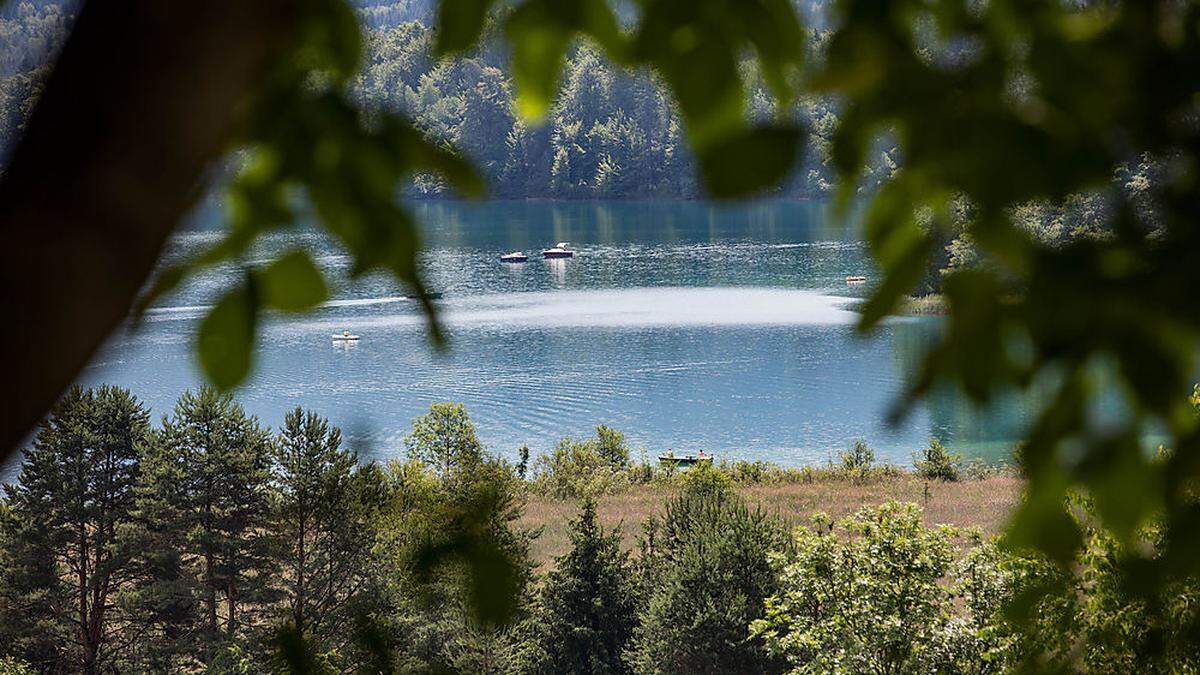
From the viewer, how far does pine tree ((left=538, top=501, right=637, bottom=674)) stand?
16.7 metres

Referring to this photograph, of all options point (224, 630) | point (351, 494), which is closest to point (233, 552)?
point (224, 630)

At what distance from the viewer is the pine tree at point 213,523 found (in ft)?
67.2

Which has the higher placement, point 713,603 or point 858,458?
point 713,603

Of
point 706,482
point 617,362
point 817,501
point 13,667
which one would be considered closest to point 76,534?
point 13,667

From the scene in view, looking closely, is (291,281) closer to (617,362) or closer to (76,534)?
(76,534)

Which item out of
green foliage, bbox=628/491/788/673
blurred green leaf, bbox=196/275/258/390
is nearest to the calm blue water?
green foliage, bbox=628/491/788/673

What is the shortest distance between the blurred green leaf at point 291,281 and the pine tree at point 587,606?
16.2 meters

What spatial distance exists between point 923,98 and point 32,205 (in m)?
0.58

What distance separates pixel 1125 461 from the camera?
0.74m

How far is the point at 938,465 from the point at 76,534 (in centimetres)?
2123

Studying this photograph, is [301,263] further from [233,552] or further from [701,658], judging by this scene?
[233,552]

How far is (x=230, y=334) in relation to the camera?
29.2 inches

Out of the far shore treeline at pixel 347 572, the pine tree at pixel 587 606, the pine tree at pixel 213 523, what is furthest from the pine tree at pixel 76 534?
the pine tree at pixel 587 606

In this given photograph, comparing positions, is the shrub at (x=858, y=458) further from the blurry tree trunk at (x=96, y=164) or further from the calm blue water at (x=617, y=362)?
the blurry tree trunk at (x=96, y=164)
